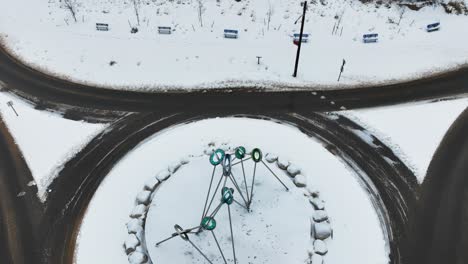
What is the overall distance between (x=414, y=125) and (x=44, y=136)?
24250 millimetres

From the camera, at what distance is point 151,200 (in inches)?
843

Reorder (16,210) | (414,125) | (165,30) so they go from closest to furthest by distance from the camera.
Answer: (16,210) < (414,125) < (165,30)

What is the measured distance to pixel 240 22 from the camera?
34.4m

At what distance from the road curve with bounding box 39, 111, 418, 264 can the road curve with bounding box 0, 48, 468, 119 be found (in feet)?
3.14

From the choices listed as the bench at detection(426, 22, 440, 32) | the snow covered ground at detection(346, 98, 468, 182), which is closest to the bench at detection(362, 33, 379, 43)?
the bench at detection(426, 22, 440, 32)

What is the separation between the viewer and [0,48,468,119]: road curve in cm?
2700

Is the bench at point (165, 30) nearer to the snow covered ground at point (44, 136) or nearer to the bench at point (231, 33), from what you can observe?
the bench at point (231, 33)

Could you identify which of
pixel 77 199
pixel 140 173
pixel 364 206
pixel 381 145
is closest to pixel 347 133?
pixel 381 145

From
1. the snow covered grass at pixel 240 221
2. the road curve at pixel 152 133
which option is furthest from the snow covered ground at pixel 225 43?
the snow covered grass at pixel 240 221

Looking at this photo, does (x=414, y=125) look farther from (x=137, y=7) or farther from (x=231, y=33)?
(x=137, y=7)

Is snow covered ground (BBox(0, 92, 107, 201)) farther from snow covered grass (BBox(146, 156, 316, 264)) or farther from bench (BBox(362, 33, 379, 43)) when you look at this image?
bench (BBox(362, 33, 379, 43))

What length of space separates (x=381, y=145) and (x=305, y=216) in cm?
761

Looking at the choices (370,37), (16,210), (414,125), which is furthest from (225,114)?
(370,37)

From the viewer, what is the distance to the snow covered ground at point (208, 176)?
19375mm
